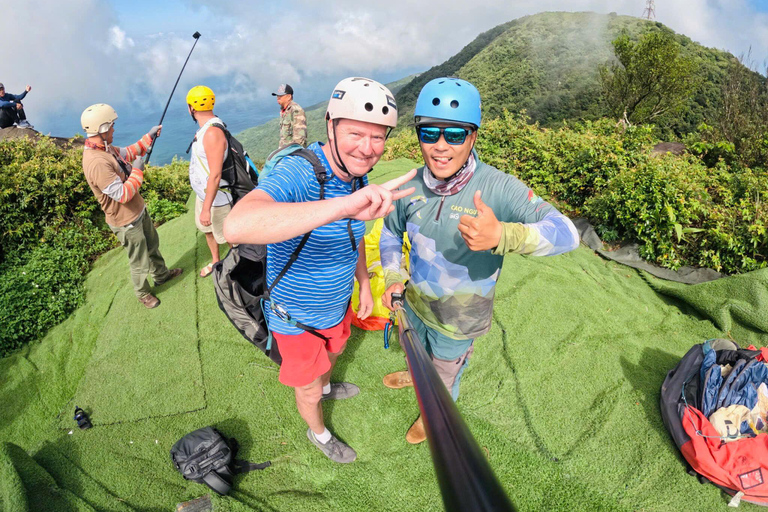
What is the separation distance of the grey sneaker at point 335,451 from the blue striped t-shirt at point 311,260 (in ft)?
4.25

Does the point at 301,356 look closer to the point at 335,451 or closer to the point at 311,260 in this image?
the point at 311,260

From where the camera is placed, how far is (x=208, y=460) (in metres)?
2.86

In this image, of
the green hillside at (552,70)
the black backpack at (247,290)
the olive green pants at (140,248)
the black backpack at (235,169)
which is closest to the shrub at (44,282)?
the olive green pants at (140,248)

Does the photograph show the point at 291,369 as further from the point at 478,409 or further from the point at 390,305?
the point at 478,409

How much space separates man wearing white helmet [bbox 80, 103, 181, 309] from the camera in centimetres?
395

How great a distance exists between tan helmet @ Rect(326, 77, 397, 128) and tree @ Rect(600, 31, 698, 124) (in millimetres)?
44332

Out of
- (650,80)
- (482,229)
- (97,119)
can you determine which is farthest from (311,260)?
(650,80)

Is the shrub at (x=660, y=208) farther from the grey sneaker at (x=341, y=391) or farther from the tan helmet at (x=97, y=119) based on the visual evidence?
the tan helmet at (x=97, y=119)

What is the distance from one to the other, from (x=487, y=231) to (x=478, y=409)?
265 cm

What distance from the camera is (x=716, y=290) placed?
4871mm

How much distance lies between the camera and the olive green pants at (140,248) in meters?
4.47

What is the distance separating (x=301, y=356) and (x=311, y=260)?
758 millimetres

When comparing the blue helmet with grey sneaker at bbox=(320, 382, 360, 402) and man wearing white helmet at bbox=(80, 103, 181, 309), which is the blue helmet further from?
man wearing white helmet at bbox=(80, 103, 181, 309)

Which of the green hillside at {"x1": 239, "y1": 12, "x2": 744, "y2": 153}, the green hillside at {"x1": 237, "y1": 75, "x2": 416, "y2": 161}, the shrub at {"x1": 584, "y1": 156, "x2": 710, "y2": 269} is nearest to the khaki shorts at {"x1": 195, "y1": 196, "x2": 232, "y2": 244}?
the shrub at {"x1": 584, "y1": 156, "x2": 710, "y2": 269}
